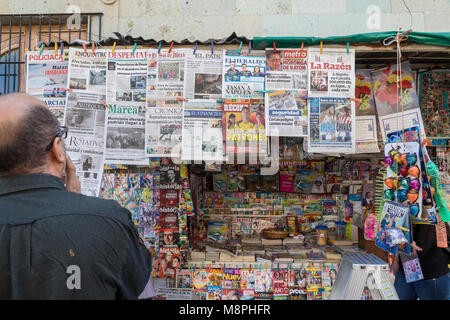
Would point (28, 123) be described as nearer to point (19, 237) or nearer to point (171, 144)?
point (19, 237)

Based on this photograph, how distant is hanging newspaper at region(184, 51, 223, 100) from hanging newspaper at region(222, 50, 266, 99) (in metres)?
0.07

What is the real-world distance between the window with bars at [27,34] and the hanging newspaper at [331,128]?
2990 mm

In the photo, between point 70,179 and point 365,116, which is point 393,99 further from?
point 70,179

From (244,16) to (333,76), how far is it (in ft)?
6.27

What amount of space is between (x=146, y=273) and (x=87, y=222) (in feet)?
1.02

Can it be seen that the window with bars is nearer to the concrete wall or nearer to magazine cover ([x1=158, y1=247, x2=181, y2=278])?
the concrete wall

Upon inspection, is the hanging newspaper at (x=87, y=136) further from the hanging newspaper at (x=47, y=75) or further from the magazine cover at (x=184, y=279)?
the magazine cover at (x=184, y=279)

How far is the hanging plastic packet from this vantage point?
2.37 m

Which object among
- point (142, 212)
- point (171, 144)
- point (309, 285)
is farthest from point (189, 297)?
point (171, 144)

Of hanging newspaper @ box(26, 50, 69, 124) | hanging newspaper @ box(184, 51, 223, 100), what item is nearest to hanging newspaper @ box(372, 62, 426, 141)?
hanging newspaper @ box(184, 51, 223, 100)

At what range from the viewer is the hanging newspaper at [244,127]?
2.56 m

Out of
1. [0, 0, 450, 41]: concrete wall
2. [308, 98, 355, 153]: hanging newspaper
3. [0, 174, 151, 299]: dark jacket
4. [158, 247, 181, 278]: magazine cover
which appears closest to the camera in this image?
[0, 174, 151, 299]: dark jacket

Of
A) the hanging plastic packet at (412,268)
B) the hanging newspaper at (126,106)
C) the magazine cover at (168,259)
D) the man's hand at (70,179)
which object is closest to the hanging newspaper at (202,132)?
the hanging newspaper at (126,106)

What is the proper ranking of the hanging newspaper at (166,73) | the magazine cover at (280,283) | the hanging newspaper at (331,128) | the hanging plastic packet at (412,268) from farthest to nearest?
the magazine cover at (280,283) < the hanging newspaper at (166,73) < the hanging newspaper at (331,128) < the hanging plastic packet at (412,268)
